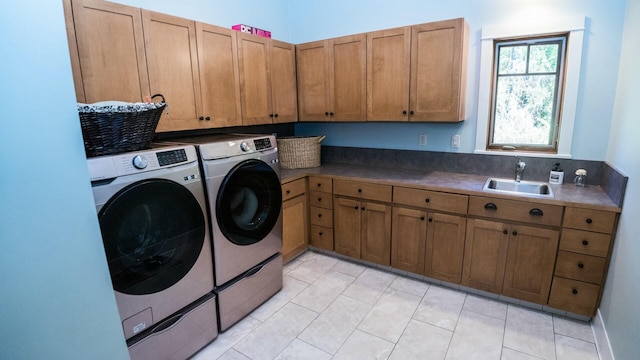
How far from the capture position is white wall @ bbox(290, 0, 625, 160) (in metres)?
2.29

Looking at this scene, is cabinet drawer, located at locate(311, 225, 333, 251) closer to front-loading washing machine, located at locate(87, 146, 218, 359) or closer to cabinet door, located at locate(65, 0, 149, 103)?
front-loading washing machine, located at locate(87, 146, 218, 359)

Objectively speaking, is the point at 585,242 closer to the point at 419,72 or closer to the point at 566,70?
the point at 566,70

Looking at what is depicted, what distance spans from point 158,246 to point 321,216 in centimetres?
170

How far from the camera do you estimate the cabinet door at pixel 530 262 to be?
220 centimetres

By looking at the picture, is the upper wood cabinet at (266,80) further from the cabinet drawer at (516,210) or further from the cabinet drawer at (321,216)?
the cabinet drawer at (516,210)

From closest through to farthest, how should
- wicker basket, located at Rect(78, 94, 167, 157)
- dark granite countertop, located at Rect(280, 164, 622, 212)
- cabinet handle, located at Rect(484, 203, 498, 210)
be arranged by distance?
wicker basket, located at Rect(78, 94, 167, 157) < dark granite countertop, located at Rect(280, 164, 622, 212) < cabinet handle, located at Rect(484, 203, 498, 210)

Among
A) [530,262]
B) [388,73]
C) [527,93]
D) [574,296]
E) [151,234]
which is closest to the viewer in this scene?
[151,234]

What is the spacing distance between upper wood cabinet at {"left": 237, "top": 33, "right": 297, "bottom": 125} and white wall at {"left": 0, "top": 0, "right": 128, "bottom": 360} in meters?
1.83

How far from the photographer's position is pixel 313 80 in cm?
321

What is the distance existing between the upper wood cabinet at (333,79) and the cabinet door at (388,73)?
77 mm

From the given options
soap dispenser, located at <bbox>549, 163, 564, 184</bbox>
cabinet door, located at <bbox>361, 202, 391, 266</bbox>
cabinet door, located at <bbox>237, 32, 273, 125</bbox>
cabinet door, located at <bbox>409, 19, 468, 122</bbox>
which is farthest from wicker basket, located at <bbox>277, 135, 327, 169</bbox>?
soap dispenser, located at <bbox>549, 163, 564, 184</bbox>

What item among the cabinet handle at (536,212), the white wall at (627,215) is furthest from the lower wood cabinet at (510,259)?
the white wall at (627,215)

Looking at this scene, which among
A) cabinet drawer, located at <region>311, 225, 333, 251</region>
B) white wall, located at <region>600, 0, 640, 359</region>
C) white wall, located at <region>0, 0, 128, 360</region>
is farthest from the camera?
cabinet drawer, located at <region>311, 225, 333, 251</region>

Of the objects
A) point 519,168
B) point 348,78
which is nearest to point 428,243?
point 519,168
